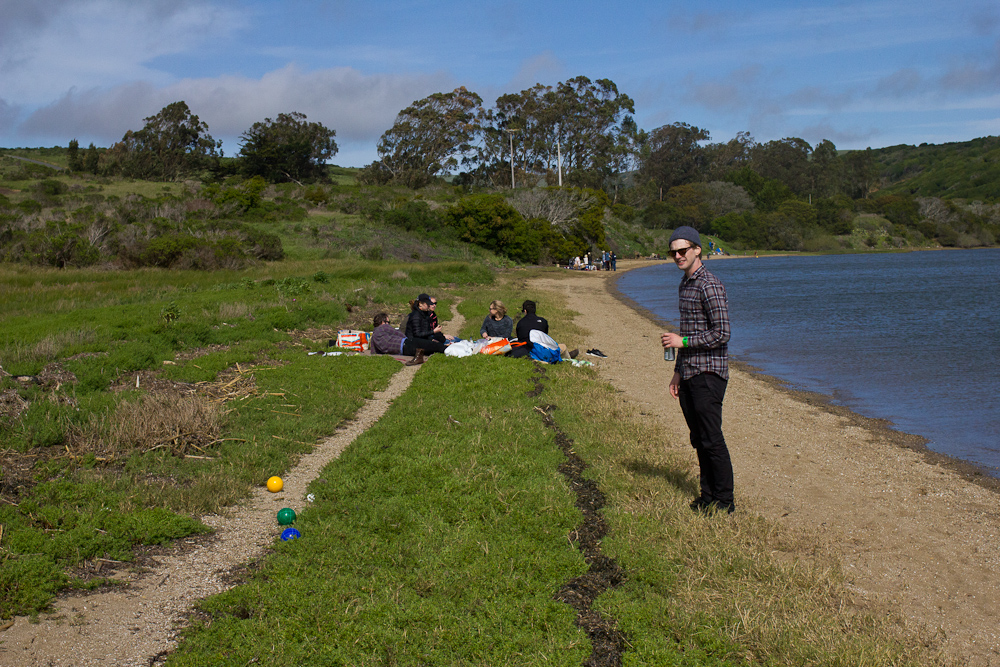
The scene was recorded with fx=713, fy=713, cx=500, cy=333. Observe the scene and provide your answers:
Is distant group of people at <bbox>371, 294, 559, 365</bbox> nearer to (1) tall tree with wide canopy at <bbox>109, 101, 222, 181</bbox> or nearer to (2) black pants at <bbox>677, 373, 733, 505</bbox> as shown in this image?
(2) black pants at <bbox>677, 373, 733, 505</bbox>

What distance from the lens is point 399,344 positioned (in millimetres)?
12531

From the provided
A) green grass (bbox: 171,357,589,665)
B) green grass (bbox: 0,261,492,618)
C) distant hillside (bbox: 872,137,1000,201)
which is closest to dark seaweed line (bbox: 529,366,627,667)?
green grass (bbox: 171,357,589,665)

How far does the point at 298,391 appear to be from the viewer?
30.0 ft

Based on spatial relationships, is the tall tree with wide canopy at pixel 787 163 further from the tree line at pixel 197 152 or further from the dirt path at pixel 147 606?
the dirt path at pixel 147 606

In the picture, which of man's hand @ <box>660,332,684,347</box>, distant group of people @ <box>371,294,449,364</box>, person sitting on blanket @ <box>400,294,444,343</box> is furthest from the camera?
person sitting on blanket @ <box>400,294,444,343</box>

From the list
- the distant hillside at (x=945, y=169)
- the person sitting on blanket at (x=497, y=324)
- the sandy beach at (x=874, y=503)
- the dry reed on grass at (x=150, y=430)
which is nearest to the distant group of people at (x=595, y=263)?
the person sitting on blanket at (x=497, y=324)

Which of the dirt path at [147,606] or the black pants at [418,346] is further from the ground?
the black pants at [418,346]

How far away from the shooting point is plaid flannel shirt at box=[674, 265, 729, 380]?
5.21 m

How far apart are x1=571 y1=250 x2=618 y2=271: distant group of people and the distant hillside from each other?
294 ft

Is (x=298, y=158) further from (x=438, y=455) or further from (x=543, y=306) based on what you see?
(x=438, y=455)

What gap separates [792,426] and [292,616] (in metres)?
7.71

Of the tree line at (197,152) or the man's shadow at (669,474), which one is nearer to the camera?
the man's shadow at (669,474)

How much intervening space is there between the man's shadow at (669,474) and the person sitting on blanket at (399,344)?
5966mm

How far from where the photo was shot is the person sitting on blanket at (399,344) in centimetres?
1234
